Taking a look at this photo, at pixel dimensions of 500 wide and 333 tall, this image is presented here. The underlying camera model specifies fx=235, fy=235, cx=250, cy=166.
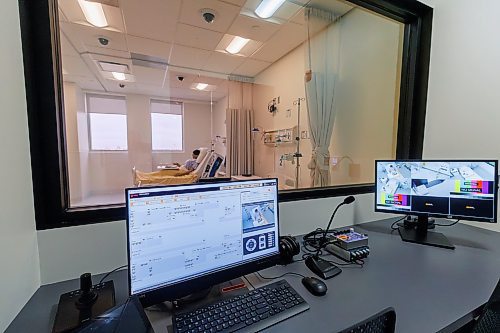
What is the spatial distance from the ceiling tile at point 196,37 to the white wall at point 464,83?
2294mm

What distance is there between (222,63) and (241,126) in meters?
1.21

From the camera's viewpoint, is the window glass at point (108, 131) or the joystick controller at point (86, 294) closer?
the joystick controller at point (86, 294)

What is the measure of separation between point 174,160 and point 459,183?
4637mm

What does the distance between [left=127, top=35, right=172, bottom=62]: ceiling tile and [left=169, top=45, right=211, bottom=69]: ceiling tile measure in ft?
0.37

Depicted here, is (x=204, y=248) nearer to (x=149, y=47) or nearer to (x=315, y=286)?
(x=315, y=286)

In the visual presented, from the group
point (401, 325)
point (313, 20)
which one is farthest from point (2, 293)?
point (313, 20)

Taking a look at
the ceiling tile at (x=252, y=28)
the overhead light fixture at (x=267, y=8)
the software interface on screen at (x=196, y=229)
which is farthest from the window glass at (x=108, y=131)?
the software interface on screen at (x=196, y=229)

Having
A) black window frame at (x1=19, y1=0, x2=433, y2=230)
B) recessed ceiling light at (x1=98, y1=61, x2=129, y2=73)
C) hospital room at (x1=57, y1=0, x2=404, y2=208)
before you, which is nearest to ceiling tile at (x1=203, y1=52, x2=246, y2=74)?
hospital room at (x1=57, y1=0, x2=404, y2=208)

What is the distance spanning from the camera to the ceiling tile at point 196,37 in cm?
283

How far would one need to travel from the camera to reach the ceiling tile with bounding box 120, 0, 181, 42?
92.6 inches

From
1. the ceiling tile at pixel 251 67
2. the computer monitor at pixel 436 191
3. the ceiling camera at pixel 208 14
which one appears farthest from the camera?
the ceiling tile at pixel 251 67

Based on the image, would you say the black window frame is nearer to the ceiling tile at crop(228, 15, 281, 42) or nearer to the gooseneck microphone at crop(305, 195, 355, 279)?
the gooseneck microphone at crop(305, 195, 355, 279)

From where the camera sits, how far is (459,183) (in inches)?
49.2

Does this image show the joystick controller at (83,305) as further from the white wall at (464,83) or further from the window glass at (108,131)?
the window glass at (108,131)
